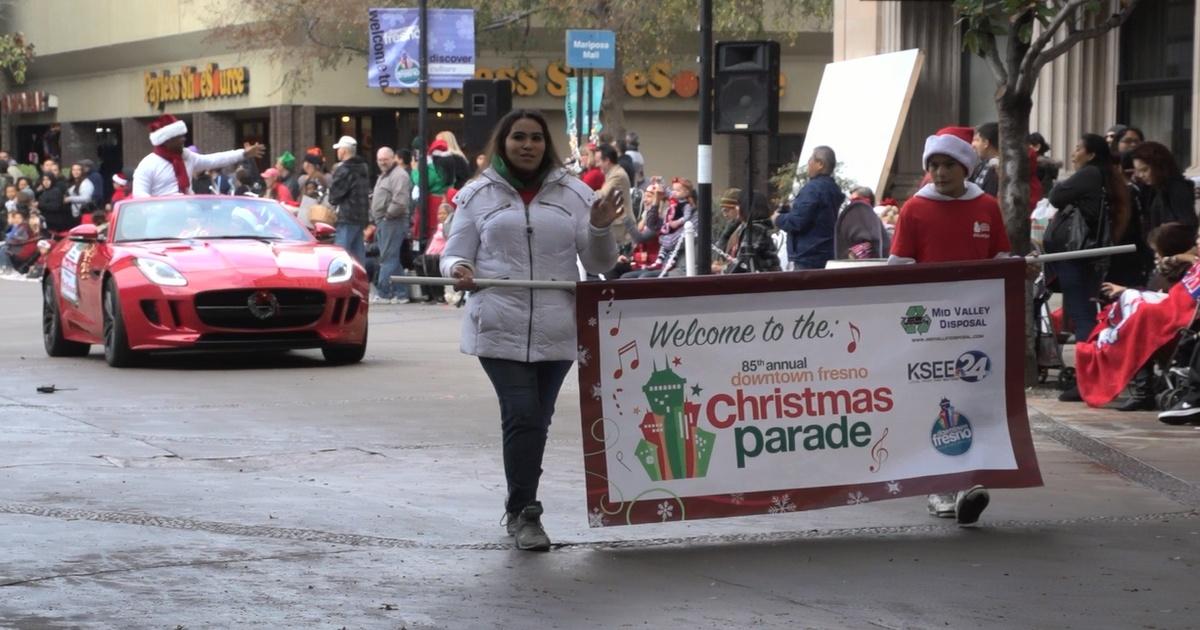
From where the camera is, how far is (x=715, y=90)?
56.2ft

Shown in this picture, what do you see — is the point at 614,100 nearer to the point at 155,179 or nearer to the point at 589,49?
the point at 589,49

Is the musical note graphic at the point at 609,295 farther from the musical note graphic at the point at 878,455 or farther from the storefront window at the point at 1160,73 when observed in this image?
A: the storefront window at the point at 1160,73

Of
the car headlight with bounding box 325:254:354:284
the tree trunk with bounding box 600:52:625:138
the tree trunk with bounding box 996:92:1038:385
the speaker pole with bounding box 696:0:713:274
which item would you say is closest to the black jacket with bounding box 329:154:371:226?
the speaker pole with bounding box 696:0:713:274

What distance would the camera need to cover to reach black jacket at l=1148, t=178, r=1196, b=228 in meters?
13.9

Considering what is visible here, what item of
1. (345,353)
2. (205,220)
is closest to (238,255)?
(205,220)

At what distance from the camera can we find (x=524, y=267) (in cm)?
795

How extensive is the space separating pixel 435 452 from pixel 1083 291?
5403 mm

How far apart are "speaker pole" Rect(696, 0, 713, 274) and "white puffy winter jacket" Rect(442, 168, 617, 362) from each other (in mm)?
8799

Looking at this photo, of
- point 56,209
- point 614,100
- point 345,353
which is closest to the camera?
point 345,353

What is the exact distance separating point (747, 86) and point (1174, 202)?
4244mm

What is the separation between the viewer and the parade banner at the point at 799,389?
26.0 ft

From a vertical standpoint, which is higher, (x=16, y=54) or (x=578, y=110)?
(x=16, y=54)

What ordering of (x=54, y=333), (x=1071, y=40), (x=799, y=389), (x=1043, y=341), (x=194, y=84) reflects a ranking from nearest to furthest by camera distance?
(x=799, y=389) < (x=1071, y=40) < (x=1043, y=341) < (x=54, y=333) < (x=194, y=84)

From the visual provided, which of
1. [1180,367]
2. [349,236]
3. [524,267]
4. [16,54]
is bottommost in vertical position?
[1180,367]
